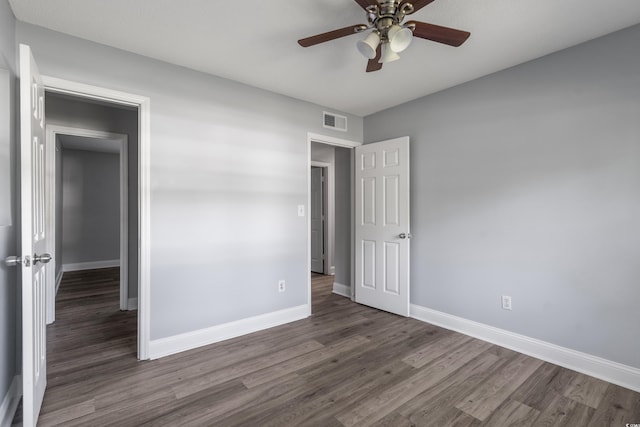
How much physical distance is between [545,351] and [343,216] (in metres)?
2.71

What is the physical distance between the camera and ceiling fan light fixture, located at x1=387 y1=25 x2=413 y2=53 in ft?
5.41

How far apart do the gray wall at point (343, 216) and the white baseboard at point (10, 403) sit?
3371 mm

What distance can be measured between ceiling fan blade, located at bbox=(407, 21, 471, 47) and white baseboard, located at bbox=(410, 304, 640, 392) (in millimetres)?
2460

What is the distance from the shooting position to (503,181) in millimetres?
2756

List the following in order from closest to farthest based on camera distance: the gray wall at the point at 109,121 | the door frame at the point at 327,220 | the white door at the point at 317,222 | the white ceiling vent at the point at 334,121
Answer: the gray wall at the point at 109,121 → the white ceiling vent at the point at 334,121 → the door frame at the point at 327,220 → the white door at the point at 317,222

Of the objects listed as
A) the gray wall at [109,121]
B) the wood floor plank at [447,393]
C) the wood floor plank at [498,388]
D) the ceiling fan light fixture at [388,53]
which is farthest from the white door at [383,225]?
the gray wall at [109,121]

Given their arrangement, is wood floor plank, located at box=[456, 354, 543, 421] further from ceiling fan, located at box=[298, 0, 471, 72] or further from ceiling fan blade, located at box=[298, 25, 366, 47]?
ceiling fan blade, located at box=[298, 25, 366, 47]

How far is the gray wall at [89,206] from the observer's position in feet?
20.0

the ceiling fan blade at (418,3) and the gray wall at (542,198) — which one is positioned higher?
the ceiling fan blade at (418,3)

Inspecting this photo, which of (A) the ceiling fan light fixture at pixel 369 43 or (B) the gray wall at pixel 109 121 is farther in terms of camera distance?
(B) the gray wall at pixel 109 121

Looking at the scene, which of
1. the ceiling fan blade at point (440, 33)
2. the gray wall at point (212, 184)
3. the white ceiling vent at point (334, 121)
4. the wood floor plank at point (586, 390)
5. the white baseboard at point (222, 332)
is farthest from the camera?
the white ceiling vent at point (334, 121)

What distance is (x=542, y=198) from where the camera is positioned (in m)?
2.52

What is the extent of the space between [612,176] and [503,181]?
2.37 ft

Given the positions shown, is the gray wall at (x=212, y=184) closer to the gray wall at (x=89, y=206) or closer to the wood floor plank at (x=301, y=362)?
the wood floor plank at (x=301, y=362)
